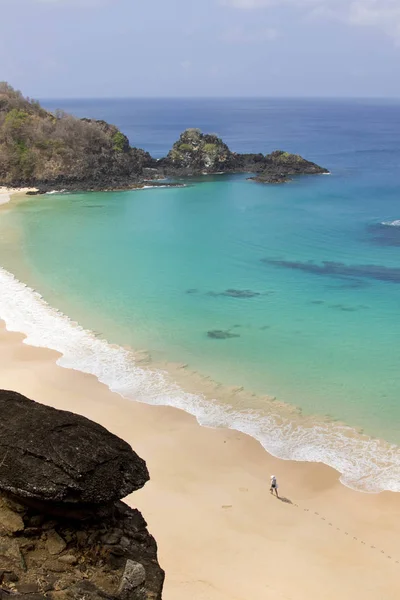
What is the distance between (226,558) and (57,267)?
2522cm

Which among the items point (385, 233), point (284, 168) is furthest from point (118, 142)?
point (385, 233)

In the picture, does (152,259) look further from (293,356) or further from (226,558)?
(226,558)

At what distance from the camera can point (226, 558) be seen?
1266 cm

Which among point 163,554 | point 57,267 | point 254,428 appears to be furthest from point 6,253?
point 163,554

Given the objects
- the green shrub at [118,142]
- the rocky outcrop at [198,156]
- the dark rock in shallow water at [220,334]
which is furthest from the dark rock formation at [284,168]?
the dark rock in shallow water at [220,334]

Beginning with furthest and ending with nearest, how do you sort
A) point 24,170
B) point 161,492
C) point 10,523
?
1. point 24,170
2. point 161,492
3. point 10,523

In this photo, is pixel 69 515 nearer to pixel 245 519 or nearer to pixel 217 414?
pixel 245 519

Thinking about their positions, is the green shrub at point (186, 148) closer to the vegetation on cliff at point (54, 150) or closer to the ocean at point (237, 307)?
the vegetation on cliff at point (54, 150)

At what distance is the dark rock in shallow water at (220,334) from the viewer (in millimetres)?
24812

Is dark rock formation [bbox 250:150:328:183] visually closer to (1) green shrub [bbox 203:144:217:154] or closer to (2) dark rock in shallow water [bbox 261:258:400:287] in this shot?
(1) green shrub [bbox 203:144:217:154]

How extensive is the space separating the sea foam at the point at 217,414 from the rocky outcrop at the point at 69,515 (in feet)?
29.2

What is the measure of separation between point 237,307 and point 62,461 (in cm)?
2061

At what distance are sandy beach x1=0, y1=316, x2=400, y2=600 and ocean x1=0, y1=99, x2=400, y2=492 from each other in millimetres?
815

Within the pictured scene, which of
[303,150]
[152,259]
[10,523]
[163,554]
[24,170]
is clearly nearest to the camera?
[10,523]
